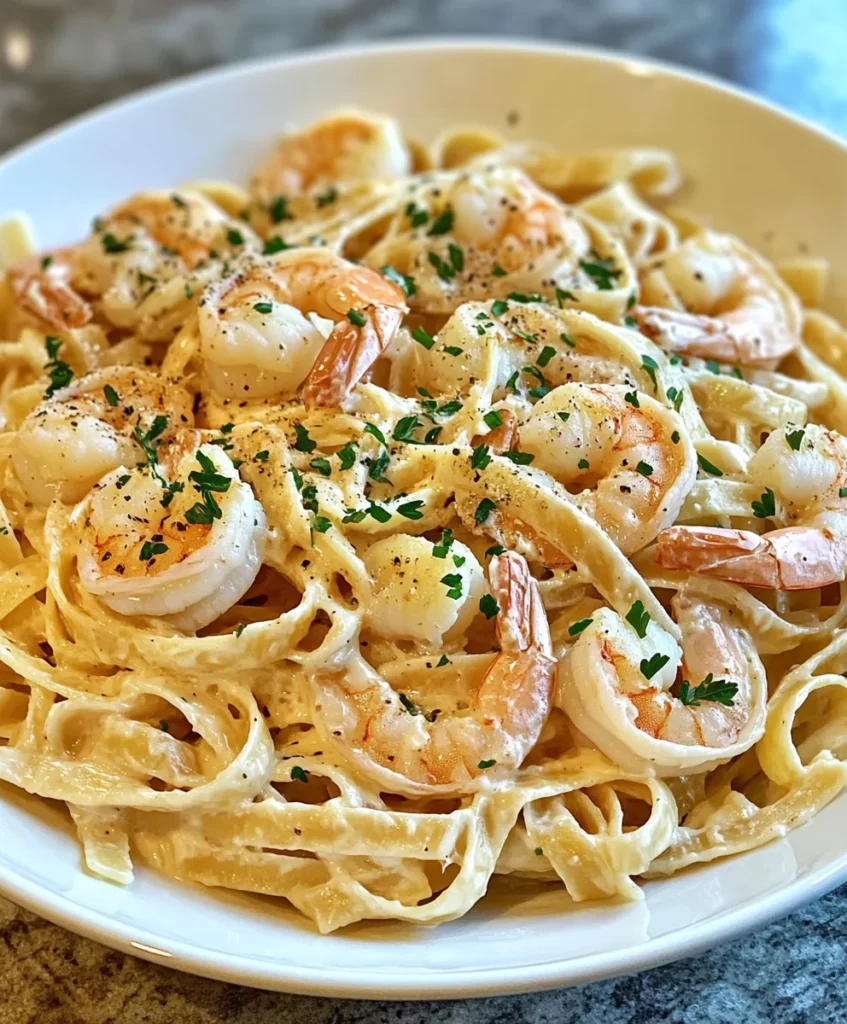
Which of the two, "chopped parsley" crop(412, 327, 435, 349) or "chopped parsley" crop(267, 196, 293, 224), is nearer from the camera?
"chopped parsley" crop(412, 327, 435, 349)

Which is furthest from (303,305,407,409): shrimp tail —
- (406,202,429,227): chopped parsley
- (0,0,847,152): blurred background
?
(0,0,847,152): blurred background

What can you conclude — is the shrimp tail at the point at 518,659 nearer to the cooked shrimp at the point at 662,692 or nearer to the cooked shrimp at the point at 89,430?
the cooked shrimp at the point at 662,692

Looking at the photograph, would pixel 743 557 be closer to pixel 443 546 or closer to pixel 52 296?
pixel 443 546

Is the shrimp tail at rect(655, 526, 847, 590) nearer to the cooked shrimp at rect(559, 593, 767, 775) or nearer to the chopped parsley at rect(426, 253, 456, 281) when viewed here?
the cooked shrimp at rect(559, 593, 767, 775)

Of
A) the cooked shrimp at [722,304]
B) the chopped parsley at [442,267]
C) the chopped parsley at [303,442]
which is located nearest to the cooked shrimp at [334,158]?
the chopped parsley at [442,267]

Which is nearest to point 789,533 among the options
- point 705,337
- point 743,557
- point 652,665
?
point 743,557
